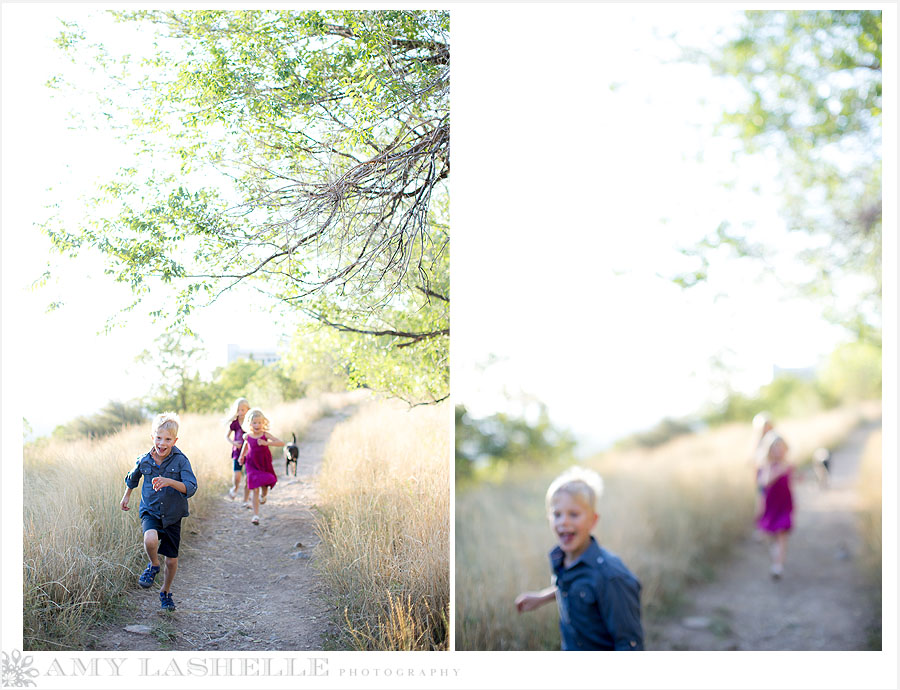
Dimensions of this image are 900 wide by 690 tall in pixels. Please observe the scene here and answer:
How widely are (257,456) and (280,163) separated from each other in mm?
1019

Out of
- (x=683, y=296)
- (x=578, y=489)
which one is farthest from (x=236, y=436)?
(x=683, y=296)

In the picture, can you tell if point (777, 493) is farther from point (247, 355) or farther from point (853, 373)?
point (247, 355)

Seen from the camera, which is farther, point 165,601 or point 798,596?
point 798,596

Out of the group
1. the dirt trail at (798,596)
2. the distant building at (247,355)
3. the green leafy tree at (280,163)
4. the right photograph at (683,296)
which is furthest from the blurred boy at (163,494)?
the dirt trail at (798,596)

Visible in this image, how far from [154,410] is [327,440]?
57 cm

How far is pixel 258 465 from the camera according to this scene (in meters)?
2.02

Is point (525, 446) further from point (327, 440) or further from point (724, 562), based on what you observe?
point (327, 440)

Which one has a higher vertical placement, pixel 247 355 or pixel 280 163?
pixel 280 163

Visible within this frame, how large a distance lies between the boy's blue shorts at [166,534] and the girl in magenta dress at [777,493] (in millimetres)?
2974

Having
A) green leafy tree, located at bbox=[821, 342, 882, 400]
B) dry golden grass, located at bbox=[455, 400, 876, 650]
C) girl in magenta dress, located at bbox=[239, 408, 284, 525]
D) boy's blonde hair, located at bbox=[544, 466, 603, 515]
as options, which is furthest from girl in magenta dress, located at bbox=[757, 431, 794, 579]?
girl in magenta dress, located at bbox=[239, 408, 284, 525]

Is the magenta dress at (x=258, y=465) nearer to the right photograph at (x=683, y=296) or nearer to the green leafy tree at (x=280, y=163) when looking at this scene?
the green leafy tree at (x=280, y=163)

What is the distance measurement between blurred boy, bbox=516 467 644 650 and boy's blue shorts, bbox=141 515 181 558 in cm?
114

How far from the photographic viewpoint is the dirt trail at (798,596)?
10.2ft

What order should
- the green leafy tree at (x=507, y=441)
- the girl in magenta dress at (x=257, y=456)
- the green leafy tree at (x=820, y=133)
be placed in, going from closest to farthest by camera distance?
the girl in magenta dress at (x=257, y=456)
the green leafy tree at (x=820, y=133)
the green leafy tree at (x=507, y=441)
